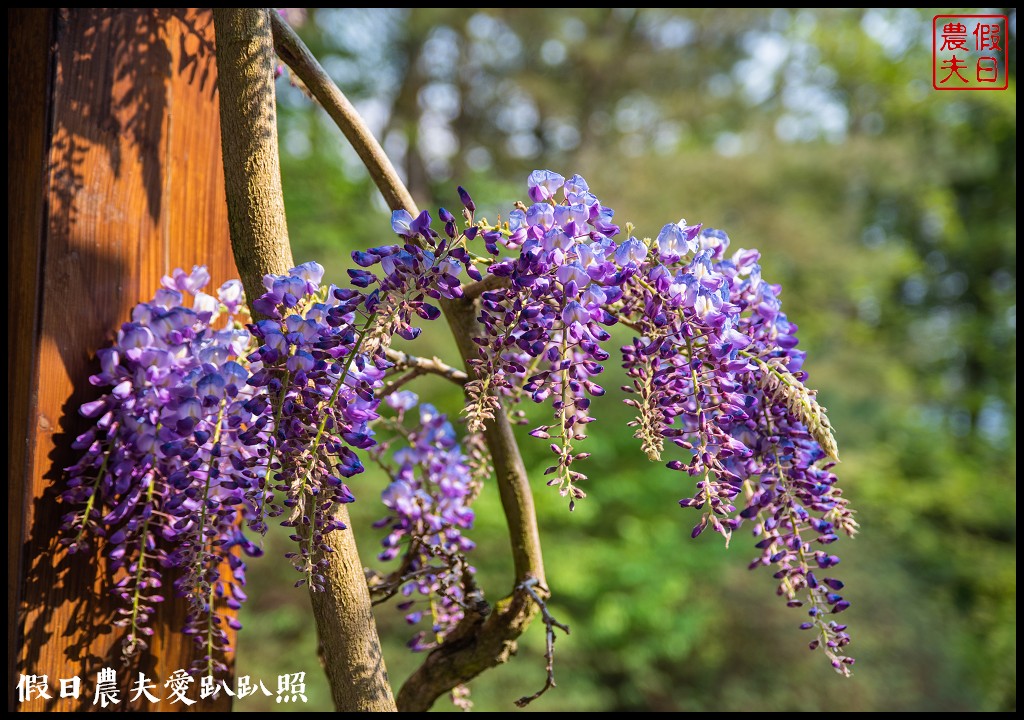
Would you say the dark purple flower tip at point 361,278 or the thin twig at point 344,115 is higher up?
the thin twig at point 344,115

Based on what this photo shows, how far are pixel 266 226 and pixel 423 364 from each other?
0.22 meters

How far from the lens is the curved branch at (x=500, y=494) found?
83 cm

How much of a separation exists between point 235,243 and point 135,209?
0.33 metres

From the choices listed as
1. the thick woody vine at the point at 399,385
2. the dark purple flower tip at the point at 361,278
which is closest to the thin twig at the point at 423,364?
the thick woody vine at the point at 399,385

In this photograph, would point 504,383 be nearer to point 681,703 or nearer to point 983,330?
point 681,703

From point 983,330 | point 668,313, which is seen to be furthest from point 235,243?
point 983,330

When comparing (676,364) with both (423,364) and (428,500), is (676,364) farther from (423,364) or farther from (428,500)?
(428,500)

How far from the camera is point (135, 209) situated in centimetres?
102

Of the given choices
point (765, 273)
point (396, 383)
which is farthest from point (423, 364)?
point (765, 273)

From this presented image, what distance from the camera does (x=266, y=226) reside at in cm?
79

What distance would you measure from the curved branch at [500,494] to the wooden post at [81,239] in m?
0.25

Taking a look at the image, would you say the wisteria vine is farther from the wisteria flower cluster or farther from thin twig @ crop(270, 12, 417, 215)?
thin twig @ crop(270, 12, 417, 215)

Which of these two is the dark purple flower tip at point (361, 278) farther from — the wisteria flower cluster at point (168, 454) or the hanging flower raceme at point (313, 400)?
the wisteria flower cluster at point (168, 454)

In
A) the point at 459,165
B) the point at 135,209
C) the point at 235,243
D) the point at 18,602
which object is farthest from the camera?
the point at 459,165
